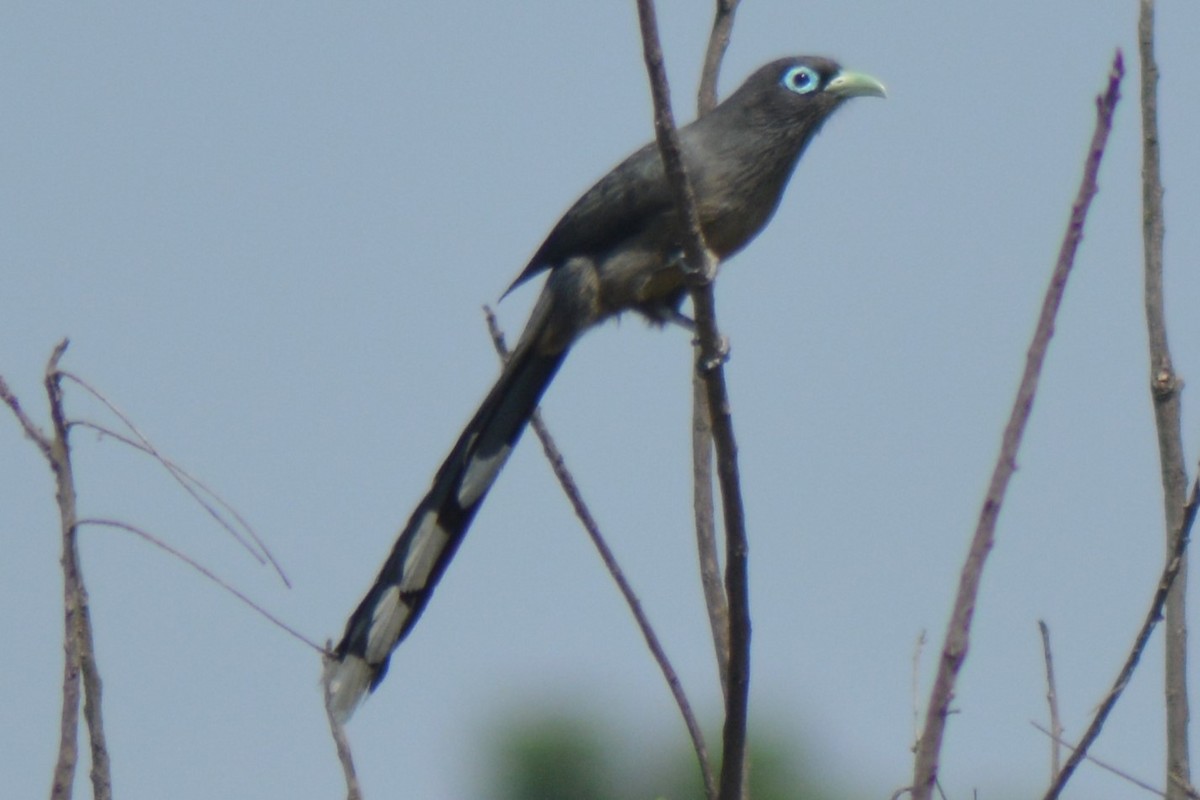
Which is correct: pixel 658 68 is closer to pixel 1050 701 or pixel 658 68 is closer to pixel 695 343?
pixel 695 343

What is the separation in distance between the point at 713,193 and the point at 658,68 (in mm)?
2235

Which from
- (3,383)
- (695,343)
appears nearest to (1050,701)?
(695,343)

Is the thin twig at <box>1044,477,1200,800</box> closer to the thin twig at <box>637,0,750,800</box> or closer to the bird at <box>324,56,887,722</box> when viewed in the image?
the thin twig at <box>637,0,750,800</box>

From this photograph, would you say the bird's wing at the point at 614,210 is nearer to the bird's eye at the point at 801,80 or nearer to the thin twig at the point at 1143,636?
the bird's eye at the point at 801,80

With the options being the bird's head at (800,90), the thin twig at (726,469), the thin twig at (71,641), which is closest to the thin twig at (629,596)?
the thin twig at (726,469)

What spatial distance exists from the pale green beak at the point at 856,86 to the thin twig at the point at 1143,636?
3.43 metres

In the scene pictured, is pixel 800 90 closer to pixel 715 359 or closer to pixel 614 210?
pixel 614 210

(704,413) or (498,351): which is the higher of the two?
(498,351)

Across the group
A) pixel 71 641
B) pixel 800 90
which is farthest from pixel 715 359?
pixel 800 90

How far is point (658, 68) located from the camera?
3.16 m

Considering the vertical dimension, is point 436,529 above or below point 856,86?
below

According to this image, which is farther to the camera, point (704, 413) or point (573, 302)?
point (573, 302)

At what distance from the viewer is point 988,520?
238 cm

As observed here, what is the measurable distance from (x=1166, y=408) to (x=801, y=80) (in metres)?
3.10
